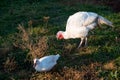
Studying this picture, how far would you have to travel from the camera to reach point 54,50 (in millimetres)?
9703

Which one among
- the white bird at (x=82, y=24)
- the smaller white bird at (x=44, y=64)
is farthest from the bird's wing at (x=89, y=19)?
the smaller white bird at (x=44, y=64)

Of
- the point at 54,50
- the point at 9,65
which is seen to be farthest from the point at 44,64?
the point at 54,50

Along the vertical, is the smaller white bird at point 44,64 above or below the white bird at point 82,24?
below

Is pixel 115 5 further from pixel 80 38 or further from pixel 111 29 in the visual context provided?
pixel 80 38

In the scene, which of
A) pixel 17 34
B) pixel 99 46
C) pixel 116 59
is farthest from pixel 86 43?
pixel 17 34

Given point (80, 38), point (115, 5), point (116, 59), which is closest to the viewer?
point (116, 59)

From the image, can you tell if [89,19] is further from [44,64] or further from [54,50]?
[44,64]

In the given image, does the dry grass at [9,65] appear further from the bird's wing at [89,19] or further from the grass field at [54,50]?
the bird's wing at [89,19]

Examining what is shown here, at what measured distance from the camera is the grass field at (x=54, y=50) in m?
8.55

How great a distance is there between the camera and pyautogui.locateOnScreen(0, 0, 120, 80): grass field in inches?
337

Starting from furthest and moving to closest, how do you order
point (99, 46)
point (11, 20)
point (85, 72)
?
point (11, 20), point (99, 46), point (85, 72)

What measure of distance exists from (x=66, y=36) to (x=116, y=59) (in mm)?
1416

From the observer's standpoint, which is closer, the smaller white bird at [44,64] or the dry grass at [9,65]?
the smaller white bird at [44,64]

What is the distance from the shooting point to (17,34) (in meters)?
11.0
